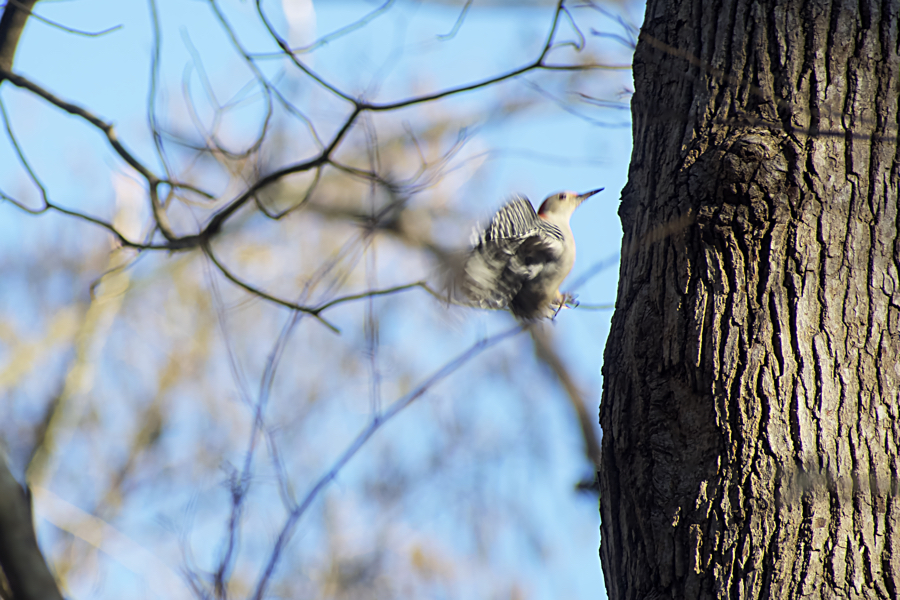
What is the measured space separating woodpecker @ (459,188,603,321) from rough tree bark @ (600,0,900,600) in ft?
2.84

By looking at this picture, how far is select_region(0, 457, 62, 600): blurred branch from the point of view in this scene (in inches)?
37.4

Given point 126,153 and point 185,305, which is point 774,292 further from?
point 185,305

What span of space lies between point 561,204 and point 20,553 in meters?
2.58

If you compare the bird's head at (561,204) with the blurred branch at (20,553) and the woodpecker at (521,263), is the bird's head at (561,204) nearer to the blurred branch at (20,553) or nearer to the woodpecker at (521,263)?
the woodpecker at (521,263)

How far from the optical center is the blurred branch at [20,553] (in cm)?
95

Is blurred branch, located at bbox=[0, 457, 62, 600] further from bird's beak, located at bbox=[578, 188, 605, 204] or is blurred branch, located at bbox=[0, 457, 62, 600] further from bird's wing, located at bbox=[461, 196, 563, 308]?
bird's beak, located at bbox=[578, 188, 605, 204]

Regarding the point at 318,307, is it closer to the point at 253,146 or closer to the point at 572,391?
the point at 253,146

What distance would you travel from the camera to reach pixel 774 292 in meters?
1.34

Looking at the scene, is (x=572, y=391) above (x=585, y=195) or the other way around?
the other way around

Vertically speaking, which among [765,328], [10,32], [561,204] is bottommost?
[765,328]

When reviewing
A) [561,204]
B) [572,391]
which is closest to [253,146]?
[561,204]

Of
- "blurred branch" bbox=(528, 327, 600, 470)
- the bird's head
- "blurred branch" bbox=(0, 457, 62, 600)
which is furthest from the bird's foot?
"blurred branch" bbox=(528, 327, 600, 470)

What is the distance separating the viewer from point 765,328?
4.35ft

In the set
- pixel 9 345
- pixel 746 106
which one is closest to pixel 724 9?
pixel 746 106
